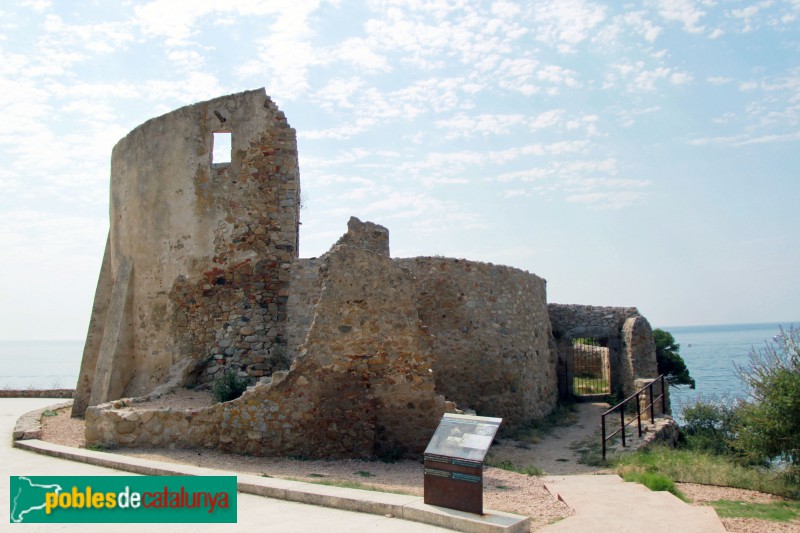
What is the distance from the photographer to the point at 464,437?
6.46m

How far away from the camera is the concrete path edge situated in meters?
5.77

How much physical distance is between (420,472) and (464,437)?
272 cm

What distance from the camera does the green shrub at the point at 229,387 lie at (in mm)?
11086

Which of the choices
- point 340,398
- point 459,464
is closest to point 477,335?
point 340,398

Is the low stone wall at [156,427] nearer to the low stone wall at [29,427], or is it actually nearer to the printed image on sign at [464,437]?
Answer: the low stone wall at [29,427]

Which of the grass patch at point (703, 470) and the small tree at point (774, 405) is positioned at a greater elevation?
the small tree at point (774, 405)

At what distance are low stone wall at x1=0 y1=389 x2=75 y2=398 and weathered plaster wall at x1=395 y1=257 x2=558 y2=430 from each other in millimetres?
13458

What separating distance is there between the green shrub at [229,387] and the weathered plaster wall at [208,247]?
0.52 metres

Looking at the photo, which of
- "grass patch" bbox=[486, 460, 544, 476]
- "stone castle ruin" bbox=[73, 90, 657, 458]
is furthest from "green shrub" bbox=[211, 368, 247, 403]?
"grass patch" bbox=[486, 460, 544, 476]

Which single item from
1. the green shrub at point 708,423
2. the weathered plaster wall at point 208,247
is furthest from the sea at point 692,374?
the weathered plaster wall at point 208,247

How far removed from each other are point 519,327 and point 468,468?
362 inches

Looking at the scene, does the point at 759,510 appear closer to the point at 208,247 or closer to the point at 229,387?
the point at 229,387

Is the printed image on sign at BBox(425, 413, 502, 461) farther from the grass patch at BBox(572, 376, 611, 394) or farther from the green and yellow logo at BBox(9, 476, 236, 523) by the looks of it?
the grass patch at BBox(572, 376, 611, 394)

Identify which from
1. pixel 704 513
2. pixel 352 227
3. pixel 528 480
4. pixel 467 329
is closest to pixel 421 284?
pixel 467 329
